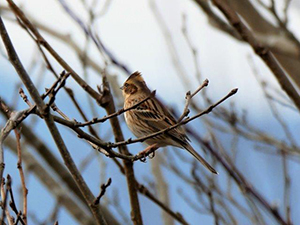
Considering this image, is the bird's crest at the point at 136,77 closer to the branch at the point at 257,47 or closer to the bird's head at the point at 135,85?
the bird's head at the point at 135,85

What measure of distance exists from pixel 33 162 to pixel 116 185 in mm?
1062

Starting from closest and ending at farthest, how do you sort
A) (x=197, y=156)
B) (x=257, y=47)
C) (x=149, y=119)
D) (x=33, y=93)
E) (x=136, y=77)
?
(x=33, y=93) < (x=257, y=47) < (x=197, y=156) < (x=149, y=119) < (x=136, y=77)

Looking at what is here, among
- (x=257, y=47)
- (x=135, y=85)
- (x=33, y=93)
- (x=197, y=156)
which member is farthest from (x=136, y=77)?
(x=33, y=93)

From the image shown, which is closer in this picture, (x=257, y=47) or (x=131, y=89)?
(x=257, y=47)

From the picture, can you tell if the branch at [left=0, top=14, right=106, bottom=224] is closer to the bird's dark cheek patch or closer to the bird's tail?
the bird's tail

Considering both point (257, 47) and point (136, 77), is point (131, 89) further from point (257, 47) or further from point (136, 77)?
point (257, 47)

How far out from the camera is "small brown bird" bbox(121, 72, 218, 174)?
4.74 m

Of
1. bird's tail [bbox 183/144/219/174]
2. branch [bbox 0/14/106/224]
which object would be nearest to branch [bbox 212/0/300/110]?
bird's tail [bbox 183/144/219/174]

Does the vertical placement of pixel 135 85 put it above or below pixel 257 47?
above

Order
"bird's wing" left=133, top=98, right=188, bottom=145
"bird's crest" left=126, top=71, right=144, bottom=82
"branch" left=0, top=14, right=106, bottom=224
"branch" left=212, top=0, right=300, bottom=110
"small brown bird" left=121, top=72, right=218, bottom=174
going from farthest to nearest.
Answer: "bird's crest" left=126, top=71, right=144, bottom=82 < "bird's wing" left=133, top=98, right=188, bottom=145 < "small brown bird" left=121, top=72, right=218, bottom=174 < "branch" left=212, top=0, right=300, bottom=110 < "branch" left=0, top=14, right=106, bottom=224

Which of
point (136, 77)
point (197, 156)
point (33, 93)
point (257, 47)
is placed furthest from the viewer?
point (136, 77)

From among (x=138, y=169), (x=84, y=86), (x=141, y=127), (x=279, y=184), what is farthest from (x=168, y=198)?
(x=84, y=86)

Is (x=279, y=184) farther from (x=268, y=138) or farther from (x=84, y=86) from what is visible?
(x=84, y=86)

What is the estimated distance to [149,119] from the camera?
527cm
